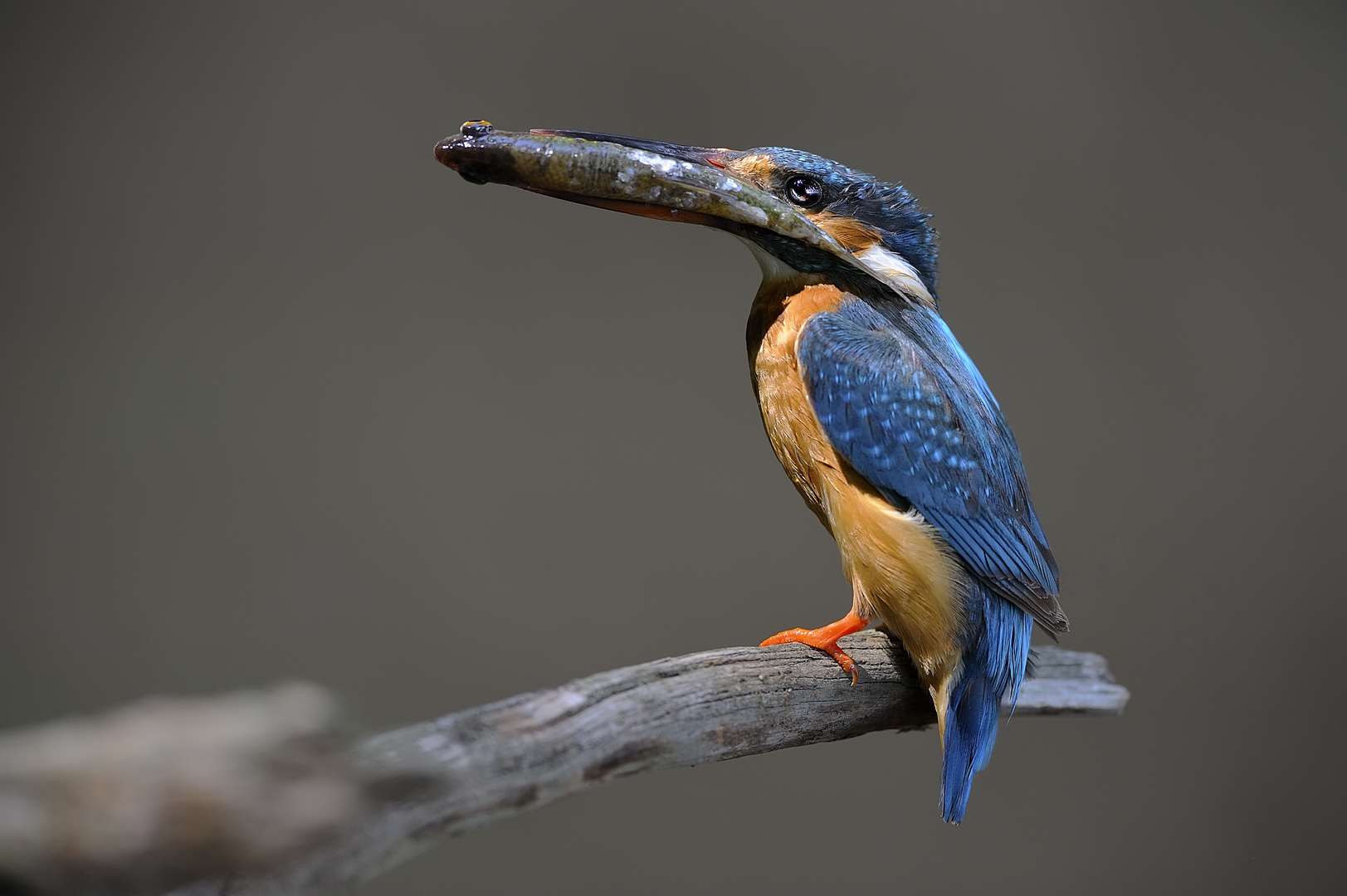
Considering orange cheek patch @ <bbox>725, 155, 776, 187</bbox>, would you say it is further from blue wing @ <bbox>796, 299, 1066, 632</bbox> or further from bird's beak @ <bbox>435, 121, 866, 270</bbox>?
blue wing @ <bbox>796, 299, 1066, 632</bbox>

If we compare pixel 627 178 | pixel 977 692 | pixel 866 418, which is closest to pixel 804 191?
pixel 627 178

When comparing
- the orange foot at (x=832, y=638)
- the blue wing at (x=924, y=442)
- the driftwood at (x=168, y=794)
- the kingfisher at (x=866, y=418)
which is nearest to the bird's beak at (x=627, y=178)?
the kingfisher at (x=866, y=418)

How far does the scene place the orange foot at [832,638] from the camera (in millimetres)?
1623

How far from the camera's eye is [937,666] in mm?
1607

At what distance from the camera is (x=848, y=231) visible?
5.60 feet

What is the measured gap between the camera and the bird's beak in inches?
58.5

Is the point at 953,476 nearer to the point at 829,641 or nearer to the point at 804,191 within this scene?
the point at 829,641

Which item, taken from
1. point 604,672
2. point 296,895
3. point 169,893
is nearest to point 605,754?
point 604,672

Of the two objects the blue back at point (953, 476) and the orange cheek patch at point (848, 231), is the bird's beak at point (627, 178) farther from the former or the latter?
the blue back at point (953, 476)

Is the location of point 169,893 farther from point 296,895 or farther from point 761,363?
point 761,363

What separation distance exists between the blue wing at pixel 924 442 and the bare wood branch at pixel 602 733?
295mm

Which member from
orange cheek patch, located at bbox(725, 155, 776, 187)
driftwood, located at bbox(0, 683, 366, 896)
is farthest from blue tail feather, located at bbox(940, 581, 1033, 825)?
driftwood, located at bbox(0, 683, 366, 896)

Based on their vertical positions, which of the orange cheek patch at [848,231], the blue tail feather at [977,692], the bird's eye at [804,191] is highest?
the bird's eye at [804,191]

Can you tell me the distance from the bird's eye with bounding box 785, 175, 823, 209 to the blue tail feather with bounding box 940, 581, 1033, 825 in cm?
73
